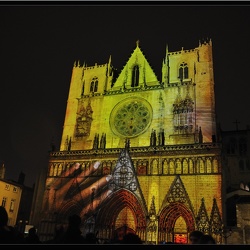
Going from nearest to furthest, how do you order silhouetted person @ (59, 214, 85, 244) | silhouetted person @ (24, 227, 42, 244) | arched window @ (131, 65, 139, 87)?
1. silhouetted person @ (59, 214, 85, 244)
2. silhouetted person @ (24, 227, 42, 244)
3. arched window @ (131, 65, 139, 87)

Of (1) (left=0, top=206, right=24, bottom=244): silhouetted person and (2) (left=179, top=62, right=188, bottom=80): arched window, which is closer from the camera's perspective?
(1) (left=0, top=206, right=24, bottom=244): silhouetted person

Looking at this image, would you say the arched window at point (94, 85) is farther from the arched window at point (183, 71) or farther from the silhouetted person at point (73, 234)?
the silhouetted person at point (73, 234)

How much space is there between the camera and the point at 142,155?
2472 cm

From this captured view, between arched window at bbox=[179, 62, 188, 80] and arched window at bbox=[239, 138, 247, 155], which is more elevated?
arched window at bbox=[179, 62, 188, 80]

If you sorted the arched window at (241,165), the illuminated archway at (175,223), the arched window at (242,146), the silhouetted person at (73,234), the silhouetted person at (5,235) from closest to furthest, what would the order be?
the silhouetted person at (5,235) → the silhouetted person at (73,234) → the illuminated archway at (175,223) → the arched window at (241,165) → the arched window at (242,146)

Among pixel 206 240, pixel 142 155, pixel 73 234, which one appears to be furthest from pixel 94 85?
pixel 206 240

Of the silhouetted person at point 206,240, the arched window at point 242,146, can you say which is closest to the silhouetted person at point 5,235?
the silhouetted person at point 206,240

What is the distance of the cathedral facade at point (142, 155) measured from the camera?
21.9m

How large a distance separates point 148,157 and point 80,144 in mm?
8283

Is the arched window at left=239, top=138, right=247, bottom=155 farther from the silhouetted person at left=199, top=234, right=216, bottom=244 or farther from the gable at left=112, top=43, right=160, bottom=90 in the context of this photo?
the silhouetted person at left=199, top=234, right=216, bottom=244

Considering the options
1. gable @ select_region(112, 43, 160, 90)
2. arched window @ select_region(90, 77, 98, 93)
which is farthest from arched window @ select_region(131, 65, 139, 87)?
arched window @ select_region(90, 77, 98, 93)

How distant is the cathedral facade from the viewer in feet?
71.7

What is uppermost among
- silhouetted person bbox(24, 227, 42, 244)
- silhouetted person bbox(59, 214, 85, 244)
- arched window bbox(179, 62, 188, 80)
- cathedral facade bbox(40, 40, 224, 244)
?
arched window bbox(179, 62, 188, 80)

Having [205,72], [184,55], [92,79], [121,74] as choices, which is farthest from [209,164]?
[92,79]
